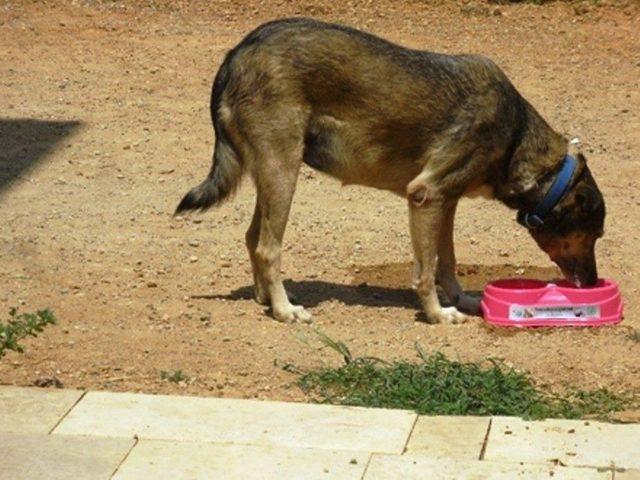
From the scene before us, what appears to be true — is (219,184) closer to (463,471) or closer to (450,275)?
(450,275)

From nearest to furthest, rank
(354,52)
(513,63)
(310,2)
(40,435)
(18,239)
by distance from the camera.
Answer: (40,435), (354,52), (18,239), (513,63), (310,2)

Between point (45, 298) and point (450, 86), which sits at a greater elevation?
point (450, 86)

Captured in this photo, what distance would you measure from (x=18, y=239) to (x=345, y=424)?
3.83m

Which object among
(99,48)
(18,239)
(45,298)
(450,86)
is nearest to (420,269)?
(450,86)

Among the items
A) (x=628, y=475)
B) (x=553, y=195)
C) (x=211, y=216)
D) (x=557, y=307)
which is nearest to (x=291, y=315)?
(x=557, y=307)

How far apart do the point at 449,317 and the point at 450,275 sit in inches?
17.5

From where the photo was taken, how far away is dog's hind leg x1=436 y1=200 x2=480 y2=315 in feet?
30.0

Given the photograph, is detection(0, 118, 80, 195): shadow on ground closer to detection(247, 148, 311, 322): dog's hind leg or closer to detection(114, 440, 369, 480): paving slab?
detection(247, 148, 311, 322): dog's hind leg

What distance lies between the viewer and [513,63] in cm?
1388

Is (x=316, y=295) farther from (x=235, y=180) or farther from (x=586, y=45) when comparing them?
(x=586, y=45)

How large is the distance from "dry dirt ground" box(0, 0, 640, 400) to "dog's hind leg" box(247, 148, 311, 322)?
14 centimetres

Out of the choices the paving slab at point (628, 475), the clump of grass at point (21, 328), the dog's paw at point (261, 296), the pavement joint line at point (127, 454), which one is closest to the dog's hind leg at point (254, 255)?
the dog's paw at point (261, 296)

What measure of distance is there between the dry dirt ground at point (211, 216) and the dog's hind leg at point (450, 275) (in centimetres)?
26

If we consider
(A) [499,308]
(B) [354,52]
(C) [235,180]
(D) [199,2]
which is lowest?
(D) [199,2]
